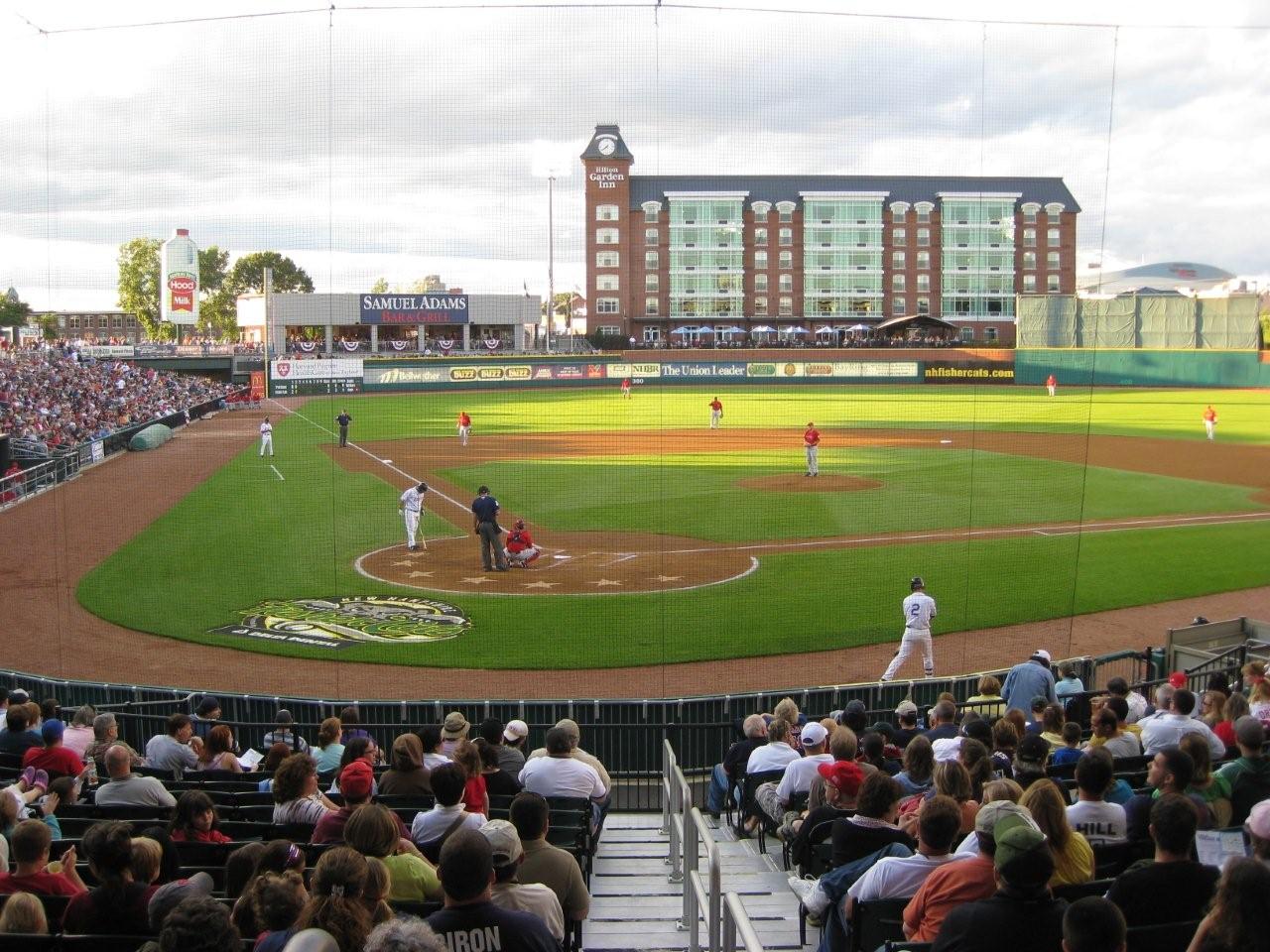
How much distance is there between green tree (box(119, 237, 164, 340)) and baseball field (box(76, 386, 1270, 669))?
5526 millimetres

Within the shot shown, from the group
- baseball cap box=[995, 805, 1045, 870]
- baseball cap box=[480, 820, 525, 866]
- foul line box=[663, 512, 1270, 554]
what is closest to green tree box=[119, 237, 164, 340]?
foul line box=[663, 512, 1270, 554]

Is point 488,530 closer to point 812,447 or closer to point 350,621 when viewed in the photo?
point 350,621

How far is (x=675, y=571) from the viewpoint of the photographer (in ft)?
71.9

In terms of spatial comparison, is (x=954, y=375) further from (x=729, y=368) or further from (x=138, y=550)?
(x=138, y=550)

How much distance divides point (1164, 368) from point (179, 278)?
45816 mm

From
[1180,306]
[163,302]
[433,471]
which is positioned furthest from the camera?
[1180,306]

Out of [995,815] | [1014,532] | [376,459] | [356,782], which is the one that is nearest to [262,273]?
[376,459]

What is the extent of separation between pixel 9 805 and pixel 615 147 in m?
18.0

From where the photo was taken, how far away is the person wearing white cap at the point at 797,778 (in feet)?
Result: 25.5

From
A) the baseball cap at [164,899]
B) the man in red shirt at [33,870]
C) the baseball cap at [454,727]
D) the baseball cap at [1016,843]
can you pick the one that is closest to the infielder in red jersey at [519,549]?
the baseball cap at [454,727]

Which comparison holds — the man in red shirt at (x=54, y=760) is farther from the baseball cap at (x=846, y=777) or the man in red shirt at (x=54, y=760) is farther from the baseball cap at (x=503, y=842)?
the baseball cap at (x=846, y=777)

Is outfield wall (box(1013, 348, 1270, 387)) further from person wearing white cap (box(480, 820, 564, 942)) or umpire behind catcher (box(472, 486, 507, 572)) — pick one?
person wearing white cap (box(480, 820, 564, 942))

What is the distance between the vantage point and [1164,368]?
54.7m

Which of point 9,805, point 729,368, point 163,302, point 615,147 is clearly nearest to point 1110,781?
point 9,805
